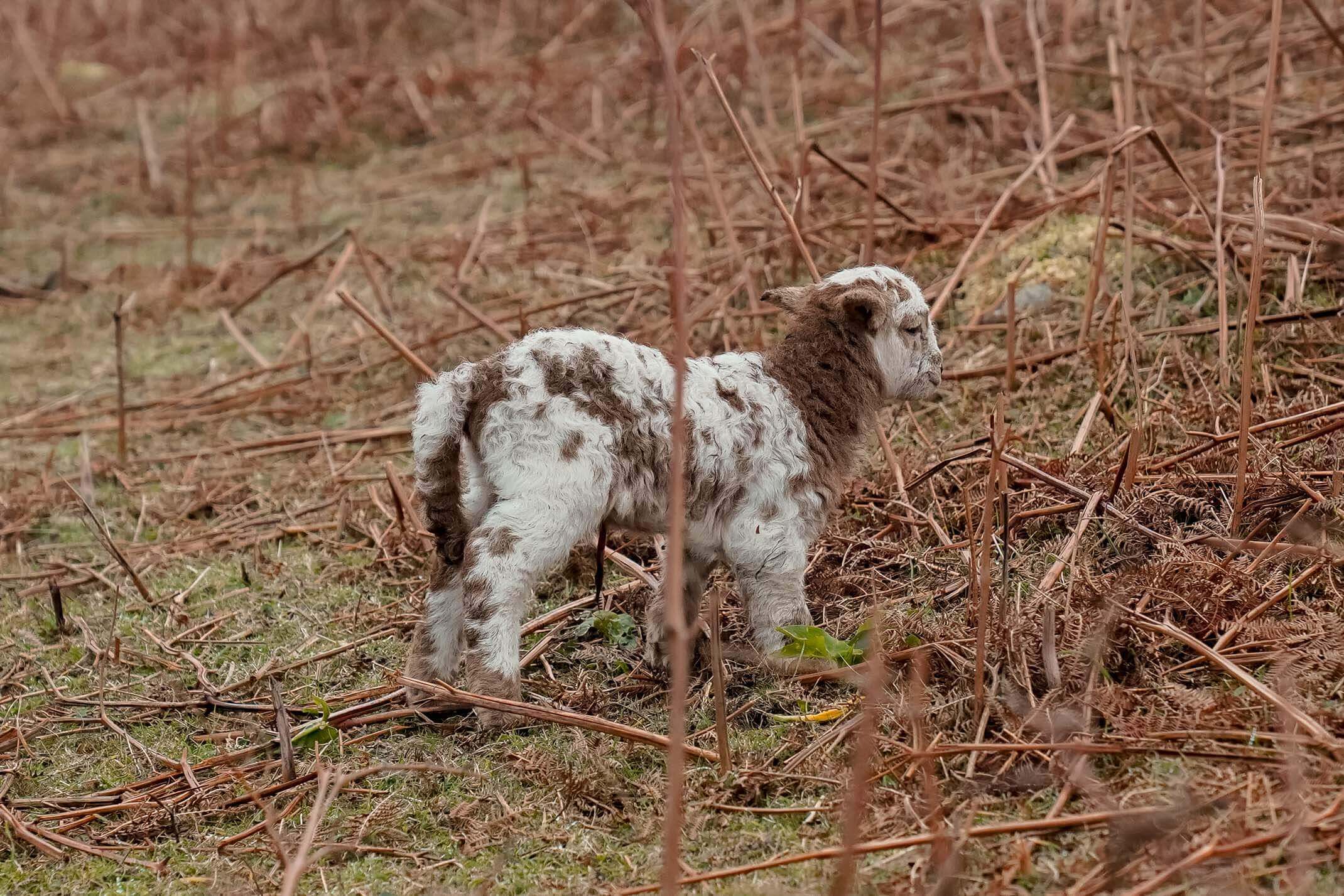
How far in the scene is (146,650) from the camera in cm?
529

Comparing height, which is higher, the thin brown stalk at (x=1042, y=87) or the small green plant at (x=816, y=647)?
the thin brown stalk at (x=1042, y=87)

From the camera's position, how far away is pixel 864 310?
4891mm

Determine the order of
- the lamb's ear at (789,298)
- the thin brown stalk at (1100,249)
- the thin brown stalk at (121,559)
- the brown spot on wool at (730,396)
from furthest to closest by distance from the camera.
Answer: the thin brown stalk at (1100,249)
the thin brown stalk at (121,559)
the lamb's ear at (789,298)
the brown spot on wool at (730,396)

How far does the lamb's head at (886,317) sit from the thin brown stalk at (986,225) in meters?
1.37

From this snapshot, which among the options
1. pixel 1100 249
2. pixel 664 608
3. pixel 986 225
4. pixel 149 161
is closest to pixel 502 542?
pixel 664 608

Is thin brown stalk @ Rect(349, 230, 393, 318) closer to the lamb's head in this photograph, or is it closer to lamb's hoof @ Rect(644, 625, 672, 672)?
the lamb's head

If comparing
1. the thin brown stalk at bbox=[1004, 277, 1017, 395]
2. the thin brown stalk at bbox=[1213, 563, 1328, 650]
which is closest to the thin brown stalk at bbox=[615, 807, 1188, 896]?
the thin brown stalk at bbox=[1213, 563, 1328, 650]

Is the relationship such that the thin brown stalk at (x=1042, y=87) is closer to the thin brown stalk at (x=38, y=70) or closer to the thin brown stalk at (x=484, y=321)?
the thin brown stalk at (x=484, y=321)

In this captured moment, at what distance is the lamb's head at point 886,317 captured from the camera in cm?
489

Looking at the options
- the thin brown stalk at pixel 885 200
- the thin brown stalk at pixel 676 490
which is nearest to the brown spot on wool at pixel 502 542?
the thin brown stalk at pixel 676 490

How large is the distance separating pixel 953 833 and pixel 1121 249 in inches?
169

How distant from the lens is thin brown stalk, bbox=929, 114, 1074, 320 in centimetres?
681

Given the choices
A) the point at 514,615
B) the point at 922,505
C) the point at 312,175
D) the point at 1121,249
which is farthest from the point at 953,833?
the point at 312,175

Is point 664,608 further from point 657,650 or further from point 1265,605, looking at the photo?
point 1265,605
